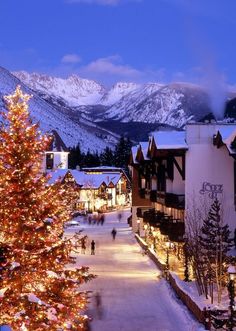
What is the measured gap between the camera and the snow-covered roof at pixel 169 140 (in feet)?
122

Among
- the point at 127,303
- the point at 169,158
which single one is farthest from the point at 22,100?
the point at 169,158

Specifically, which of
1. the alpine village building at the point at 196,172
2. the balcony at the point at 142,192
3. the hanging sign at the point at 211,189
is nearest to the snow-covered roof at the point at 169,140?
the alpine village building at the point at 196,172

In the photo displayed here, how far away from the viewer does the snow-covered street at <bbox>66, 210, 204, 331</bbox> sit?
70.8ft

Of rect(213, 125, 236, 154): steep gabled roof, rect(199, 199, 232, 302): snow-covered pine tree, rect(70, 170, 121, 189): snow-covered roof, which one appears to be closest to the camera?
rect(199, 199, 232, 302): snow-covered pine tree

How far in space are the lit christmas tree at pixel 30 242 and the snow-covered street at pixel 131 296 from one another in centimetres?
570

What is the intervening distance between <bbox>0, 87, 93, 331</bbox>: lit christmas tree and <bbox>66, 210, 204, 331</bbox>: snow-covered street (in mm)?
5704

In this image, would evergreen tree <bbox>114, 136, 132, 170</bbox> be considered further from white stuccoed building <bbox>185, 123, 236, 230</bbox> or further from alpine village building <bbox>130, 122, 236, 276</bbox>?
white stuccoed building <bbox>185, 123, 236, 230</bbox>

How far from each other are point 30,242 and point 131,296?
12581 millimetres

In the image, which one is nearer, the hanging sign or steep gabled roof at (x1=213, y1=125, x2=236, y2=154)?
steep gabled roof at (x1=213, y1=125, x2=236, y2=154)

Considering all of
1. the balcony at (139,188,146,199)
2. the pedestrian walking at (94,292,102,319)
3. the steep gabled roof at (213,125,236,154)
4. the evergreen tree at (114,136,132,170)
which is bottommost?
the pedestrian walking at (94,292,102,319)

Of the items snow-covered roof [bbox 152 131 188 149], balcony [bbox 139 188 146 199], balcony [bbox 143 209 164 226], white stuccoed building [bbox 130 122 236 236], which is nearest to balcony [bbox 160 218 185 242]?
white stuccoed building [bbox 130 122 236 236]

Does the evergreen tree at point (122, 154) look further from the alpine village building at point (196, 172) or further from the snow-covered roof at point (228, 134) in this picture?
the snow-covered roof at point (228, 134)

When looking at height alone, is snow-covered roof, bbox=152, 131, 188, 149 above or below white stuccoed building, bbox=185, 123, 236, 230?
above

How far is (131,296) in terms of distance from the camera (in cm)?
2691
